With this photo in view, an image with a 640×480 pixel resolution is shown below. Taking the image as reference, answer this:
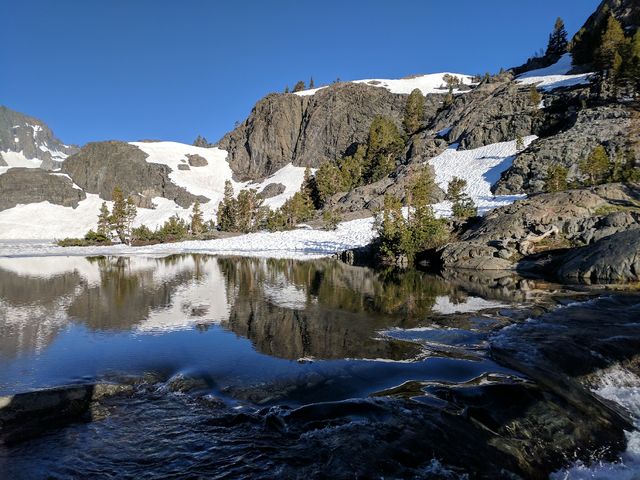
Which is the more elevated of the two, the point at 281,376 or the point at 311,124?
the point at 311,124

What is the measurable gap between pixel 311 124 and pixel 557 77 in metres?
73.4

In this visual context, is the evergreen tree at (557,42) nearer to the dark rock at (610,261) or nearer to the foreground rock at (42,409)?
the dark rock at (610,261)

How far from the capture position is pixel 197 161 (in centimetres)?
14875

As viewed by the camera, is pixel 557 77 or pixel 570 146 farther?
pixel 557 77

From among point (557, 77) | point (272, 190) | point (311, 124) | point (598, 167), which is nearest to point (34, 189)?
point (272, 190)

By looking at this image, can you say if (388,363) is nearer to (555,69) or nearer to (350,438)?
(350,438)

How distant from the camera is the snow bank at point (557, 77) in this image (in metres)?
79.4

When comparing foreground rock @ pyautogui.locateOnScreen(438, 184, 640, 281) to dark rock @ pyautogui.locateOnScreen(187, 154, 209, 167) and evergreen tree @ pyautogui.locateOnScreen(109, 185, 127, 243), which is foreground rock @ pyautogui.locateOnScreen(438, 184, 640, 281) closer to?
evergreen tree @ pyautogui.locateOnScreen(109, 185, 127, 243)

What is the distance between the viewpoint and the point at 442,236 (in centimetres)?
3656

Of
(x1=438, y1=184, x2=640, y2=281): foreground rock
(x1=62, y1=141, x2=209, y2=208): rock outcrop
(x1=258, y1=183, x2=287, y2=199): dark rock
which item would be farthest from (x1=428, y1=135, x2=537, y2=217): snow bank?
(x1=62, y1=141, x2=209, y2=208): rock outcrop

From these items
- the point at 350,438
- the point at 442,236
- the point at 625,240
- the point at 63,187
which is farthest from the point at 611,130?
the point at 63,187

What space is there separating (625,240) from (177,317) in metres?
22.5

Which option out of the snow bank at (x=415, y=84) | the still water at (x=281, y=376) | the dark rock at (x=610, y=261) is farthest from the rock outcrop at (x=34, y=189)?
the dark rock at (x=610, y=261)

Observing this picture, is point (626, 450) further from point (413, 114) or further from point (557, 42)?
point (557, 42)
